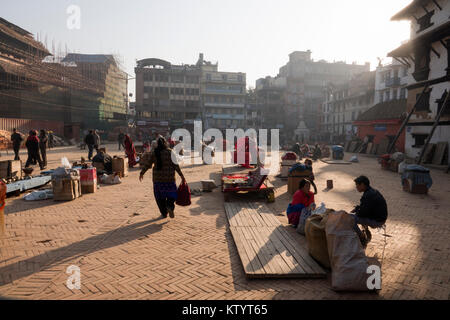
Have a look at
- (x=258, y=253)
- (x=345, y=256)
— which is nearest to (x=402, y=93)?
(x=258, y=253)

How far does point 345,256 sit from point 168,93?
181 ft

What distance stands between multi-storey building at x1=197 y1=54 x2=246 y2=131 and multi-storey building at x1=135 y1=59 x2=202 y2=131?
2413mm

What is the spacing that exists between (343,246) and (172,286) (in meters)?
2.36

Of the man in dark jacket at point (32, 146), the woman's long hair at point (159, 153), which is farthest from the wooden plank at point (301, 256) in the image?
the man in dark jacket at point (32, 146)

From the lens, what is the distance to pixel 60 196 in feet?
28.5

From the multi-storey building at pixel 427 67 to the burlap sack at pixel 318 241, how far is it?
683 inches

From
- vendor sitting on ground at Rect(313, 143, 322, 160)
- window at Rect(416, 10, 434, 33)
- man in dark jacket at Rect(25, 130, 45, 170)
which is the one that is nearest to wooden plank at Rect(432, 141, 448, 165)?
vendor sitting on ground at Rect(313, 143, 322, 160)

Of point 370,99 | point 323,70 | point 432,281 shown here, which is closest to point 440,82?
point 432,281

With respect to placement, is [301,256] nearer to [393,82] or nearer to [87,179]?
[87,179]

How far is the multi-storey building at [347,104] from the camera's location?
49156 mm

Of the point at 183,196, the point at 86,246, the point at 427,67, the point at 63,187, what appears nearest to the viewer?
the point at 86,246

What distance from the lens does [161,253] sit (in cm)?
510

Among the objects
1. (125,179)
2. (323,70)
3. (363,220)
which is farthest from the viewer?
(323,70)

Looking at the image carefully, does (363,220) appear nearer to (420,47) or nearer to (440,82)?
(440,82)
